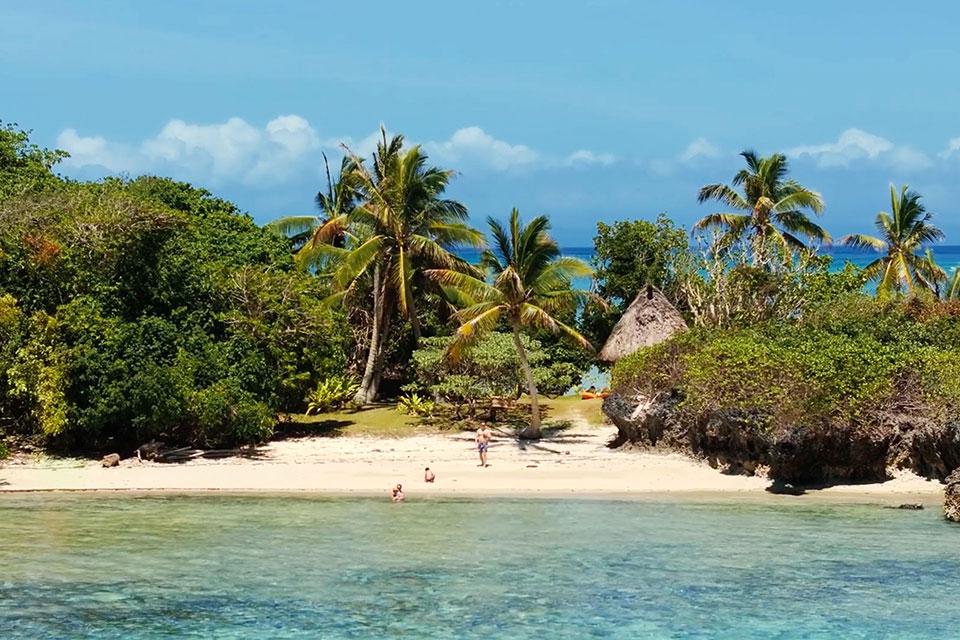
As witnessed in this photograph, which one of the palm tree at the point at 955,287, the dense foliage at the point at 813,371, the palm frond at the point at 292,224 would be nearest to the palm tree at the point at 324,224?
the palm frond at the point at 292,224

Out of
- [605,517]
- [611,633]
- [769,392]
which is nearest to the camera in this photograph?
[611,633]

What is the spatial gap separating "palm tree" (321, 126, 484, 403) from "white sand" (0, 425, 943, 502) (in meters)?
6.73

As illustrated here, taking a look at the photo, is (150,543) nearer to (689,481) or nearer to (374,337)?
(689,481)

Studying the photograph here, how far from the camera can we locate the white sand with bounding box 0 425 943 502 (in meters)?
24.7

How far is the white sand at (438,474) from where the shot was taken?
2467 centimetres

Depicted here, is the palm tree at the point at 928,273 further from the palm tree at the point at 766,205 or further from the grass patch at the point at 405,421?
the grass patch at the point at 405,421

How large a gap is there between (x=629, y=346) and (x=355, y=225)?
9.07 meters

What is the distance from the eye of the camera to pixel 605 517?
2259 centimetres

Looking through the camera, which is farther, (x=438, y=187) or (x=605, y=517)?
(x=438, y=187)

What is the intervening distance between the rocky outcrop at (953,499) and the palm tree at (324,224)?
65.5 ft

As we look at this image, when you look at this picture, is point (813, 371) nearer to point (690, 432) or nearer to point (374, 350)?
point (690, 432)

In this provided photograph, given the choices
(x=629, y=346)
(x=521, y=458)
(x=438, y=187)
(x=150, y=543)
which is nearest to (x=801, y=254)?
(x=629, y=346)

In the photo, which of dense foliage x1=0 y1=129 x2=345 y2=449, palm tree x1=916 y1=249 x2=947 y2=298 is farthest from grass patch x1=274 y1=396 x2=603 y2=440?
palm tree x1=916 y1=249 x2=947 y2=298

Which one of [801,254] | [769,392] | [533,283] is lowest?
[769,392]
